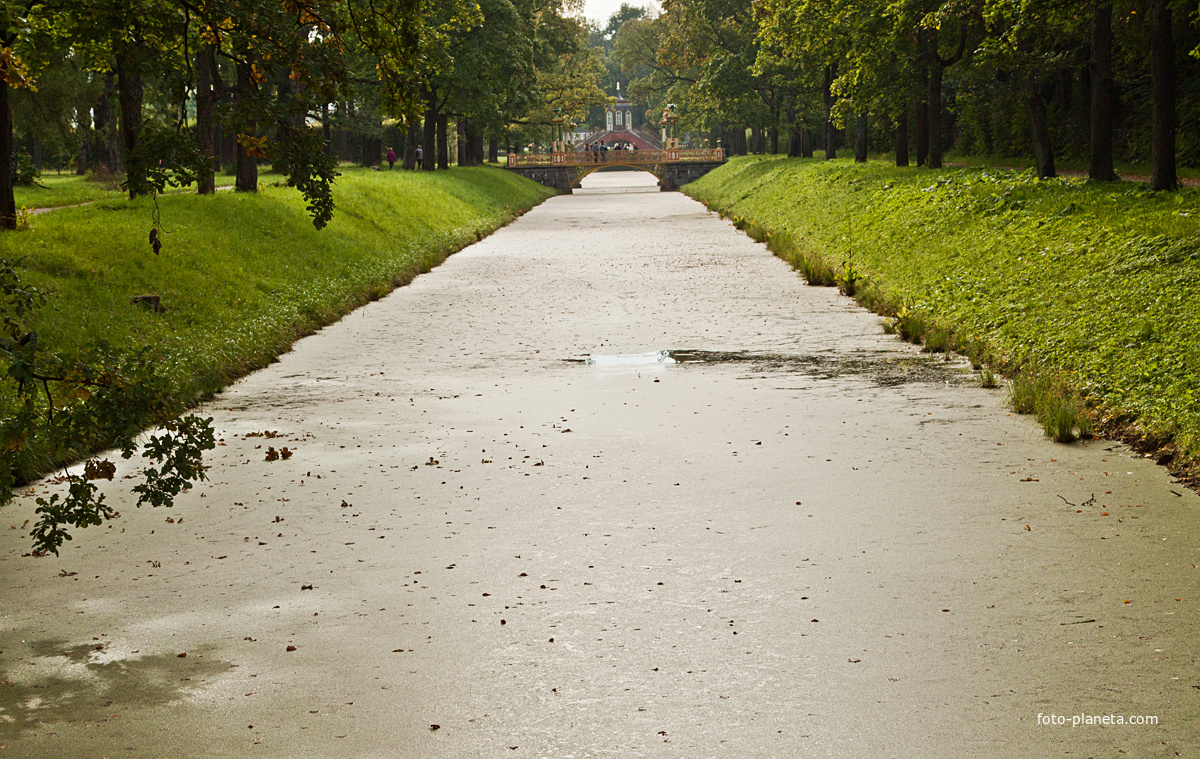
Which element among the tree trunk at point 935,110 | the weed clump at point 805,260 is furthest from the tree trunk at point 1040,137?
the tree trunk at point 935,110

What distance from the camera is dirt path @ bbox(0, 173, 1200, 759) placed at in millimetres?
5098

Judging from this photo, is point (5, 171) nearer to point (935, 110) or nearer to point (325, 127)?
point (935, 110)

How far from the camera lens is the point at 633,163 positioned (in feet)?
278

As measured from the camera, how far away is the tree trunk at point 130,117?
737 centimetres

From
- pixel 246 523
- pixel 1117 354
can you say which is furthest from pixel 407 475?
pixel 1117 354

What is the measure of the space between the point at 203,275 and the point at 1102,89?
1566 centimetres

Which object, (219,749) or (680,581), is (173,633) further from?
(680,581)

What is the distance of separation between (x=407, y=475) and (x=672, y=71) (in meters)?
76.0

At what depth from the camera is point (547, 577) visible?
23.0 ft

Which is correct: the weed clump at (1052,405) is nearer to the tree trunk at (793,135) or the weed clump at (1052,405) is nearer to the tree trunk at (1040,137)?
the tree trunk at (1040,137)

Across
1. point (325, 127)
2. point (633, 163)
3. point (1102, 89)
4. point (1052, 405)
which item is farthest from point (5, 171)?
point (633, 163)

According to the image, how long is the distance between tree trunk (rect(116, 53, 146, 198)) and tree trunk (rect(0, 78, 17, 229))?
170cm

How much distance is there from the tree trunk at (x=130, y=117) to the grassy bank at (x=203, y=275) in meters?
1.29

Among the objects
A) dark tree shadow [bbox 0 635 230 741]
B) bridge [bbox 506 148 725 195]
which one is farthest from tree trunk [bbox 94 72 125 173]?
dark tree shadow [bbox 0 635 230 741]
